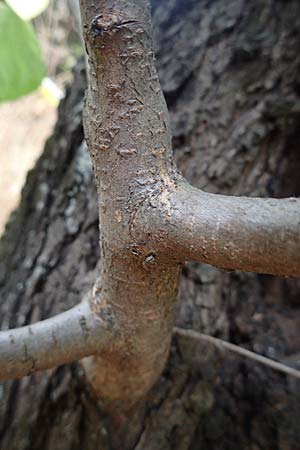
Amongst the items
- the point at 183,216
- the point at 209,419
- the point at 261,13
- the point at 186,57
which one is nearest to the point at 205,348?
the point at 209,419

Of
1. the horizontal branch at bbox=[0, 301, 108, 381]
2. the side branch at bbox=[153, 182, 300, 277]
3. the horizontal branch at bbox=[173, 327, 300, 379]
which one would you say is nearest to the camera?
the side branch at bbox=[153, 182, 300, 277]

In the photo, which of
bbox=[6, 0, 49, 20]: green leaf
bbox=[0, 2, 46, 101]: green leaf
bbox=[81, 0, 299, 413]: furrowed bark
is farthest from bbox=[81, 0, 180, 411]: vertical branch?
bbox=[6, 0, 49, 20]: green leaf

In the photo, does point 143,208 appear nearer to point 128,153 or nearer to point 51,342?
point 128,153

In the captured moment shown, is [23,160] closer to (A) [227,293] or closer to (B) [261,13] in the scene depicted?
(B) [261,13]

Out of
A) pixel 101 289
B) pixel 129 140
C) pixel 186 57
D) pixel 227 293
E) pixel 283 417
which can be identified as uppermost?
pixel 186 57

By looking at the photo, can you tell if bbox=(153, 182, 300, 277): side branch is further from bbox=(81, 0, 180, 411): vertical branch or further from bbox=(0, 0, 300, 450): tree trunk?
bbox=(0, 0, 300, 450): tree trunk

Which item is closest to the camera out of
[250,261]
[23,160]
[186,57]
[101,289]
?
[250,261]

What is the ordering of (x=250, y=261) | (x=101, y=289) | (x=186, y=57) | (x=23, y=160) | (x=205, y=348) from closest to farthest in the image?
(x=250, y=261) < (x=101, y=289) < (x=205, y=348) < (x=186, y=57) < (x=23, y=160)
